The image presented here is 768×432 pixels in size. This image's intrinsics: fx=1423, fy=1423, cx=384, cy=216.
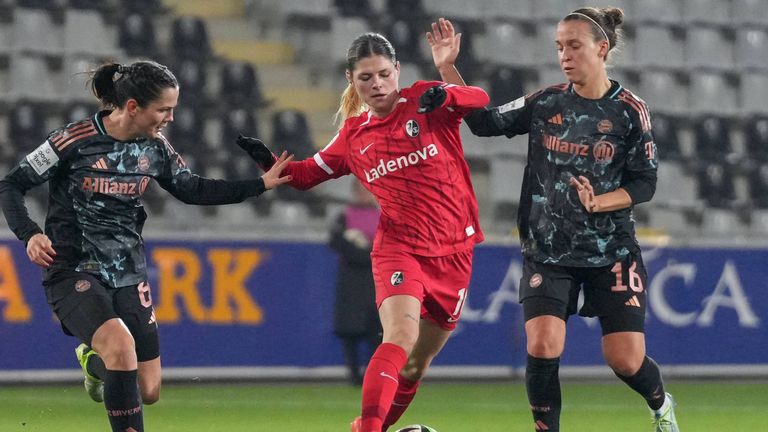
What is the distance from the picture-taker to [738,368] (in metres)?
12.4

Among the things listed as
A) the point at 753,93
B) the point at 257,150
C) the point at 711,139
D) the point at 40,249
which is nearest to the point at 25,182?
the point at 40,249

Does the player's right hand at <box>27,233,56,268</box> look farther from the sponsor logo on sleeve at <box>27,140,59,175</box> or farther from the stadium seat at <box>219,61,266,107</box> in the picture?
the stadium seat at <box>219,61,266,107</box>

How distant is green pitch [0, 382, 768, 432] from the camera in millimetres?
8797

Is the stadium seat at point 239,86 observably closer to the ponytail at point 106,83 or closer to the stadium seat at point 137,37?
the stadium seat at point 137,37

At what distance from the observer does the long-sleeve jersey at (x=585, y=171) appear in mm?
6234

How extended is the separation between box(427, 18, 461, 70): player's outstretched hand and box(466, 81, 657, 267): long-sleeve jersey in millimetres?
538

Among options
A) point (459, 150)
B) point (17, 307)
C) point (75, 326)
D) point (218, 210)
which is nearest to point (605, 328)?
point (459, 150)

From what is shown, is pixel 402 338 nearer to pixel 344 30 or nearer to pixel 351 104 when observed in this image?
pixel 351 104

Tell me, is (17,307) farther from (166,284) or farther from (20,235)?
(20,235)

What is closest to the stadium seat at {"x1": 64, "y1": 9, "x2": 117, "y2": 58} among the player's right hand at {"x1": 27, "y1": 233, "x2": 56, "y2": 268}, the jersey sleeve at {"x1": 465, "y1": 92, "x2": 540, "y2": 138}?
the jersey sleeve at {"x1": 465, "y1": 92, "x2": 540, "y2": 138}

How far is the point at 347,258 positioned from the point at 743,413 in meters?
3.53

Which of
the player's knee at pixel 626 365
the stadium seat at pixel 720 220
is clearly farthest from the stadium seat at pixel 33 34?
Result: the player's knee at pixel 626 365

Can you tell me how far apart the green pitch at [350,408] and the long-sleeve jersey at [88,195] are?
8.16 ft

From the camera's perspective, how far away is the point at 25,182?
6234 millimetres
